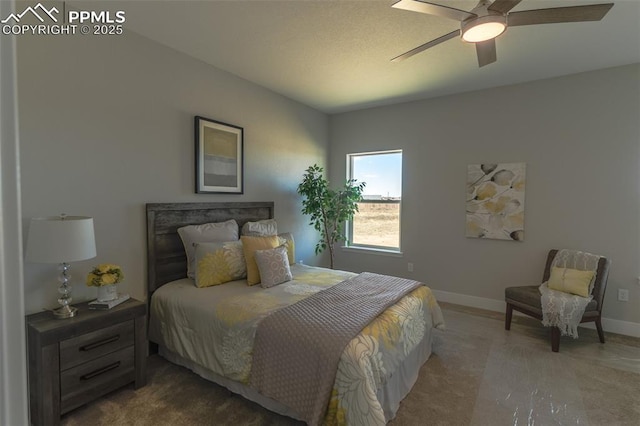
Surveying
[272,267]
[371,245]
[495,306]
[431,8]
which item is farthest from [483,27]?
[371,245]

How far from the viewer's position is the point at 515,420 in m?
1.96

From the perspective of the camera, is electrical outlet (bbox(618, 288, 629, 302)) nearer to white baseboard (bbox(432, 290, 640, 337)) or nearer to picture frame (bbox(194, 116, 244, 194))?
white baseboard (bbox(432, 290, 640, 337))

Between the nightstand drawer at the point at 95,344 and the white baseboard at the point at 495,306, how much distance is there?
Result: 355cm

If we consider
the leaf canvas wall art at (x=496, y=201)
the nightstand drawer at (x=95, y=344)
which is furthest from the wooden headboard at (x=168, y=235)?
the leaf canvas wall art at (x=496, y=201)

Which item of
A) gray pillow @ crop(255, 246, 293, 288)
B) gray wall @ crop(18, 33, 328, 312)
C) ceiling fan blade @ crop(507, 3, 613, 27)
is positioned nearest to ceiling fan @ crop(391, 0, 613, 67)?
ceiling fan blade @ crop(507, 3, 613, 27)

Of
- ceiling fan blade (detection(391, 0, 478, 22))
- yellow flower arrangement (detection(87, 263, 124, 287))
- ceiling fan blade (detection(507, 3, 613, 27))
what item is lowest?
yellow flower arrangement (detection(87, 263, 124, 287))

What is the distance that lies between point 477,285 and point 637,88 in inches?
101

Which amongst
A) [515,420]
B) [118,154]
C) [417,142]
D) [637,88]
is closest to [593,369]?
[515,420]

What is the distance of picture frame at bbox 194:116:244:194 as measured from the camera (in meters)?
3.09

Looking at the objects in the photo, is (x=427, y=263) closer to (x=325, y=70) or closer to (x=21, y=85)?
(x=325, y=70)

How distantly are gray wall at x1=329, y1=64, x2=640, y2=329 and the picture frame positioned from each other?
2.06m

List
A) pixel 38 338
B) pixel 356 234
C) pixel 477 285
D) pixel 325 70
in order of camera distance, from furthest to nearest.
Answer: pixel 356 234
pixel 477 285
pixel 325 70
pixel 38 338

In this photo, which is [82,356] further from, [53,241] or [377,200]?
[377,200]
